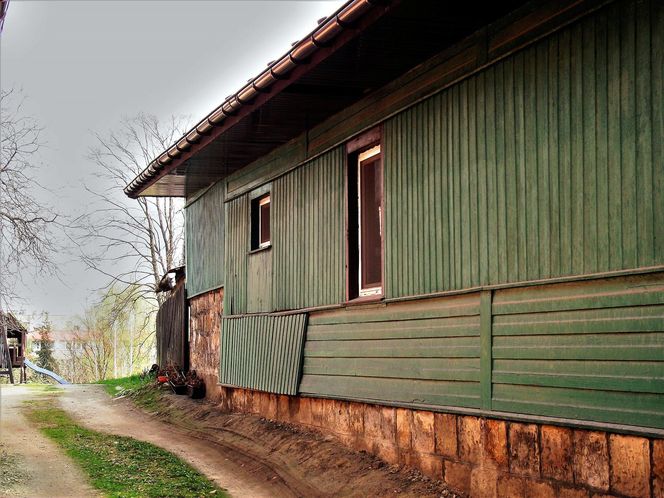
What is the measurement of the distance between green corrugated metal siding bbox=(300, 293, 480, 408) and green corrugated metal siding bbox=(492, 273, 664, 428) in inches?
19.2

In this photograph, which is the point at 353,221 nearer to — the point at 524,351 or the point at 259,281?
the point at 259,281

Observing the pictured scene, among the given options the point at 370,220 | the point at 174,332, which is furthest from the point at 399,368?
the point at 174,332

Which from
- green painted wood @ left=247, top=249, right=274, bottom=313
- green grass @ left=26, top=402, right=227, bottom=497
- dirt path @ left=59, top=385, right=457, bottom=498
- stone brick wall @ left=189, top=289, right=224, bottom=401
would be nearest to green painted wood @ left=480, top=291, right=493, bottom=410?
dirt path @ left=59, top=385, right=457, bottom=498

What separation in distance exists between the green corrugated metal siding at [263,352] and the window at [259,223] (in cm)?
122

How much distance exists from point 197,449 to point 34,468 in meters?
2.38

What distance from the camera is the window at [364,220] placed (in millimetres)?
9969

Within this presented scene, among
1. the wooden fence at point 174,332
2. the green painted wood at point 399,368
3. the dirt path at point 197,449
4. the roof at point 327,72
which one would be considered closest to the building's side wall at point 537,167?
the roof at point 327,72

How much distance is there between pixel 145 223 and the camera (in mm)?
35250

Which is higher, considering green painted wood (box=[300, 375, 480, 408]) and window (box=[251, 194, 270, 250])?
window (box=[251, 194, 270, 250])

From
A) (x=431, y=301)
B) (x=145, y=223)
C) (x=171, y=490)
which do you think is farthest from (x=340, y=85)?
(x=145, y=223)

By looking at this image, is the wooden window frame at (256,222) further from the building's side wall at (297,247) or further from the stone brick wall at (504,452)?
the stone brick wall at (504,452)

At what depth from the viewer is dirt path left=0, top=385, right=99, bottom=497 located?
9.09 meters

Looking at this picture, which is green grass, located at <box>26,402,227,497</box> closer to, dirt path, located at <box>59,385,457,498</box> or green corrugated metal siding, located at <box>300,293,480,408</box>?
dirt path, located at <box>59,385,457,498</box>

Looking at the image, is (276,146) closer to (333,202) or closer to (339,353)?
(333,202)
